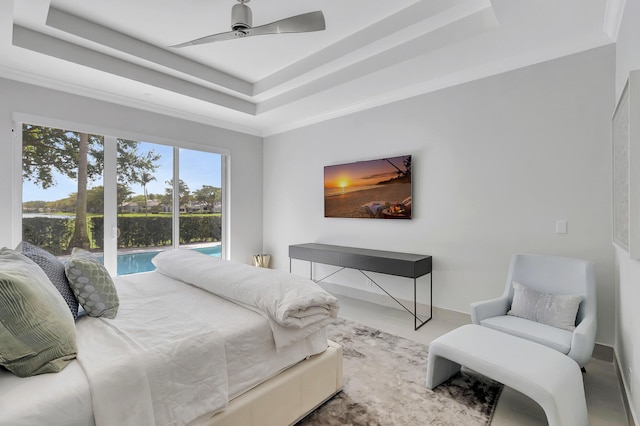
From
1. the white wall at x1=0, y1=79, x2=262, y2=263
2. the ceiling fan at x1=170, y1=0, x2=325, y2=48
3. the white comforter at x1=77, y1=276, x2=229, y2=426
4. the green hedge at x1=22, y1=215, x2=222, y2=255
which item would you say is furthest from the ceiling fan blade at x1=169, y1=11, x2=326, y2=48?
the green hedge at x1=22, y1=215, x2=222, y2=255

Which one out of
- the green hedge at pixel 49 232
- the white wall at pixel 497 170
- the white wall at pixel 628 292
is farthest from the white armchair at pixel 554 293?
the green hedge at pixel 49 232

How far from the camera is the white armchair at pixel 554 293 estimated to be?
6.39 ft

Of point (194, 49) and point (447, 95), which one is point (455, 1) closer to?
point (447, 95)

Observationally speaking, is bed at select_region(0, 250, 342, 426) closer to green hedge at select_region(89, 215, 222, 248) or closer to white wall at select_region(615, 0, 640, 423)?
white wall at select_region(615, 0, 640, 423)

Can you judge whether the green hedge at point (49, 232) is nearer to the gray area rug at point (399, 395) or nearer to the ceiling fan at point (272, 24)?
the ceiling fan at point (272, 24)

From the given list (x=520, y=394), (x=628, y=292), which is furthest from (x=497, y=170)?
(x=520, y=394)

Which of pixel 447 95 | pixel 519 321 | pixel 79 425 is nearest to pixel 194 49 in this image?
pixel 447 95

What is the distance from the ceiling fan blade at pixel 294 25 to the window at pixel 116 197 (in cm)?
267

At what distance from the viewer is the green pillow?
3.46ft

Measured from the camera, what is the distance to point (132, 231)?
3.90 meters

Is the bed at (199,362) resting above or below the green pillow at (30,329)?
below

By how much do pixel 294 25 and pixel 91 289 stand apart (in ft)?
6.80

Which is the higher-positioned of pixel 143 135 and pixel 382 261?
pixel 143 135

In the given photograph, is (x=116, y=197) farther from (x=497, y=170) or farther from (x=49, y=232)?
(x=497, y=170)
